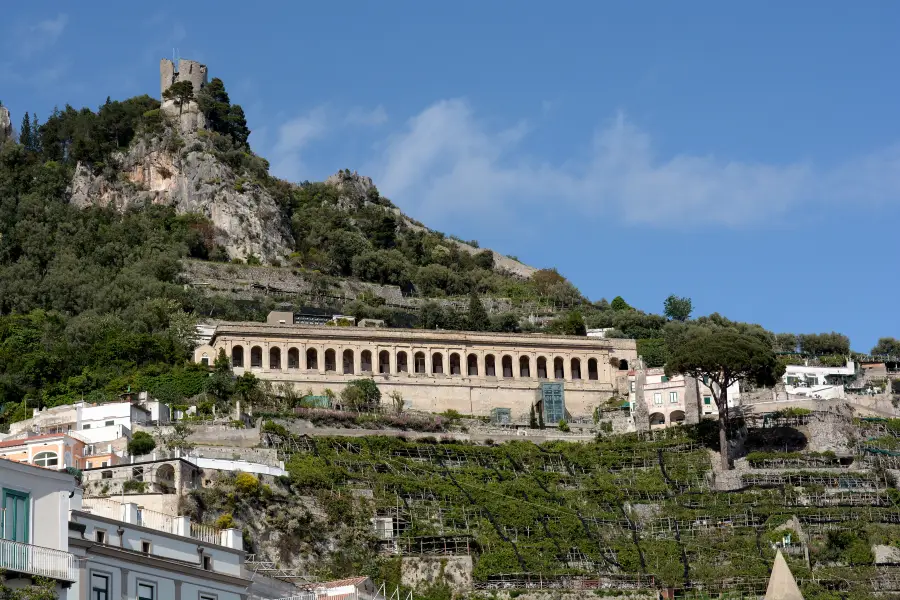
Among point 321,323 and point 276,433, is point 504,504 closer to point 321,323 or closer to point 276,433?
point 276,433

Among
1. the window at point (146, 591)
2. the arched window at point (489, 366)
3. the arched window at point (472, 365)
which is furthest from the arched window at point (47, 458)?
the window at point (146, 591)

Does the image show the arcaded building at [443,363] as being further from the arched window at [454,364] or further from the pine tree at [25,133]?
the pine tree at [25,133]

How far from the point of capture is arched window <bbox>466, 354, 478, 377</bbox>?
9019cm

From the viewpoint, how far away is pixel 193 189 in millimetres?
111125

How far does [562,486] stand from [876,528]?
1441cm

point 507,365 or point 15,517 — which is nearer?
point 15,517

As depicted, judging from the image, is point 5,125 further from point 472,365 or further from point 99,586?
point 99,586

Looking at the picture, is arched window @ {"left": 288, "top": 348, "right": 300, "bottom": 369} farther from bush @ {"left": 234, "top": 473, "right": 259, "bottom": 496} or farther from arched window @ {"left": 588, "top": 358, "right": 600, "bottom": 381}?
bush @ {"left": 234, "top": 473, "right": 259, "bottom": 496}

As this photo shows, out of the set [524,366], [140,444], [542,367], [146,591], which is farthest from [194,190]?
[146,591]

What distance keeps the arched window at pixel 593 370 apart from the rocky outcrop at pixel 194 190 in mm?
28917

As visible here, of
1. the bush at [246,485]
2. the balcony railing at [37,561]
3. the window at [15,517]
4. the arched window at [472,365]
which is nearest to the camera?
the balcony railing at [37,561]

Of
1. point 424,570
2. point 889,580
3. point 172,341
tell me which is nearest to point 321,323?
point 172,341

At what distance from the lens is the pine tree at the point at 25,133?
116700 mm

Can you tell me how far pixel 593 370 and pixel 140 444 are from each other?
1358 inches
